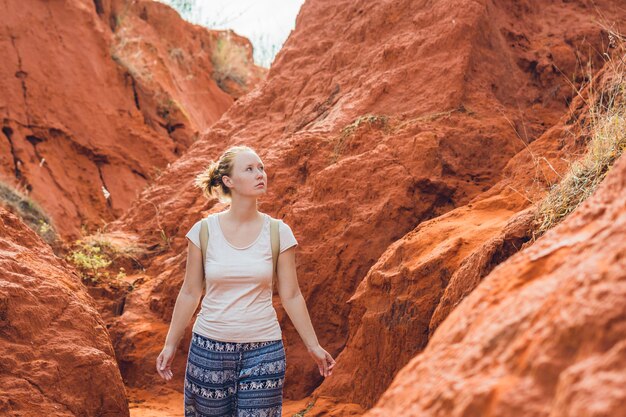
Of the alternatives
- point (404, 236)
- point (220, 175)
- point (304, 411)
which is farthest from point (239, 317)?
point (404, 236)

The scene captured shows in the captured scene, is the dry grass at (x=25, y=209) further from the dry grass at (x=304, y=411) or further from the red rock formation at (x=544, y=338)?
the red rock formation at (x=544, y=338)

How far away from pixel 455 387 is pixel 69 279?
3.99m

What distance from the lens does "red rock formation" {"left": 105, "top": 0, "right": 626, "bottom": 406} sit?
17.8ft

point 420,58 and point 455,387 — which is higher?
point 420,58

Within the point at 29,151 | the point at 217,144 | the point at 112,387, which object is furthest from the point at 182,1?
the point at 112,387

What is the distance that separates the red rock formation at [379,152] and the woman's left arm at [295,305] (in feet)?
4.42

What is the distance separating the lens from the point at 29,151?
495 inches

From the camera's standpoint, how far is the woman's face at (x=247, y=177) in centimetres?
389

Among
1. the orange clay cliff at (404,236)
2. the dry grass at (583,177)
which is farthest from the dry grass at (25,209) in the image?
the dry grass at (583,177)

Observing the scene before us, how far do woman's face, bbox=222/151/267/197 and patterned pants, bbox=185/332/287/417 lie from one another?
30.0 inches

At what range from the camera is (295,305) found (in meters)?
3.80

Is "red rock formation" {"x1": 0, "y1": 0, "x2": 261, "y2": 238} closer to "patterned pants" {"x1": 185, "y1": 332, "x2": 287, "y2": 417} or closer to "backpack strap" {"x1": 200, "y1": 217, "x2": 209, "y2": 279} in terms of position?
"backpack strap" {"x1": 200, "y1": 217, "x2": 209, "y2": 279}

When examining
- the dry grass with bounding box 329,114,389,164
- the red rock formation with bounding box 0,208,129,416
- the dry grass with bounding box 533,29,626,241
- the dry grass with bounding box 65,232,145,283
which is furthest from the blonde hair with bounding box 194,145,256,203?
the dry grass with bounding box 65,232,145,283

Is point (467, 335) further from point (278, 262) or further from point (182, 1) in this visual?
point (182, 1)
